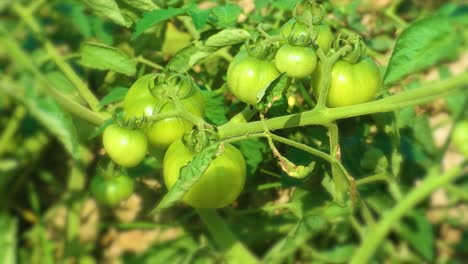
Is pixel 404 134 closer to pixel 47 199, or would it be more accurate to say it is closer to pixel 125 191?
pixel 125 191

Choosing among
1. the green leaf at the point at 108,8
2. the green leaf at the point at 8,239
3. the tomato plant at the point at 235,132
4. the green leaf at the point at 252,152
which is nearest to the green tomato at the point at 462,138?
the tomato plant at the point at 235,132

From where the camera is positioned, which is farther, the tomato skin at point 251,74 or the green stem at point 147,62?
the green stem at point 147,62

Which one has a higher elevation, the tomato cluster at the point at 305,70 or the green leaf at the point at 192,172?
the tomato cluster at the point at 305,70

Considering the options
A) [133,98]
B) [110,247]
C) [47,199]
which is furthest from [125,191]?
[47,199]

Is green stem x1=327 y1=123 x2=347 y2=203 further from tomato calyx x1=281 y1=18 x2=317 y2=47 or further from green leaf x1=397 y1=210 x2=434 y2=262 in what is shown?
green leaf x1=397 y1=210 x2=434 y2=262

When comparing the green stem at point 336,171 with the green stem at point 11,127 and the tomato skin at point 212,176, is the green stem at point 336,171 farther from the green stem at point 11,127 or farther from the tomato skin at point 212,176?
the green stem at point 11,127

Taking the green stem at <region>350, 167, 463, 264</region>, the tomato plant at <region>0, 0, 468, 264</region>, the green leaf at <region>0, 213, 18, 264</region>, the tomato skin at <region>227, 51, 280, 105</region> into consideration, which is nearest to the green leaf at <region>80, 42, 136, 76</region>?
the tomato plant at <region>0, 0, 468, 264</region>
